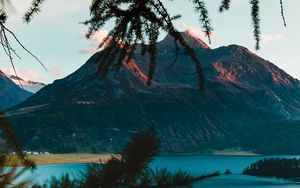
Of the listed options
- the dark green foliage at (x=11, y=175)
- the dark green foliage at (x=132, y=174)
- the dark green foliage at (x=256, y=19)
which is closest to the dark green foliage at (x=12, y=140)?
the dark green foliage at (x=11, y=175)

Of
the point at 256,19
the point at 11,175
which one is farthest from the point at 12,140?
the point at 256,19

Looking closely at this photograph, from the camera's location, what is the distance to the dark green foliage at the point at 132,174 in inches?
71.7

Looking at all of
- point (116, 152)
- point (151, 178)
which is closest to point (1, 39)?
point (116, 152)

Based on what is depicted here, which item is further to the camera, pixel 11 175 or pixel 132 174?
pixel 11 175

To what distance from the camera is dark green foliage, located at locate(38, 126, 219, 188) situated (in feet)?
5.97

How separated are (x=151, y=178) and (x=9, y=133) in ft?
2.00

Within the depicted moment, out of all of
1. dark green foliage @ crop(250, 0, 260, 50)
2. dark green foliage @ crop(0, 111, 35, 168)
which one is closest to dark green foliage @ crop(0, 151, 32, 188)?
dark green foliage @ crop(0, 111, 35, 168)

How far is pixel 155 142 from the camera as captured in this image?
6.46 feet

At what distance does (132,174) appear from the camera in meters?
1.88

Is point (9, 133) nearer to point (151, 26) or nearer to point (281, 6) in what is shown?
point (151, 26)

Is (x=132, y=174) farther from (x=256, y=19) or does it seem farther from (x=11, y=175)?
(x=256, y=19)

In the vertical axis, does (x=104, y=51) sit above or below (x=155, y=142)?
above

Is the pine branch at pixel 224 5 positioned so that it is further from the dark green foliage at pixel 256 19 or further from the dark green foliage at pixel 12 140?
the dark green foliage at pixel 12 140

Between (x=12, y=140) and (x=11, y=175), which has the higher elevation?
(x=12, y=140)
